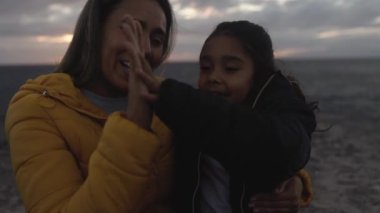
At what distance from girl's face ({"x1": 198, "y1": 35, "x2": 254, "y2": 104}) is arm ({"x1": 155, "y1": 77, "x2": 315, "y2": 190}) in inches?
21.7

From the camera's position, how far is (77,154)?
2652 mm

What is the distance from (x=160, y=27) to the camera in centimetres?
289

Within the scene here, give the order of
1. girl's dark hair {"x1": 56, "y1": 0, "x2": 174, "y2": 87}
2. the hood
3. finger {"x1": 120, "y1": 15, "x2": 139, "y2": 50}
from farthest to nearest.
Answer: girl's dark hair {"x1": 56, "y1": 0, "x2": 174, "y2": 87}
the hood
finger {"x1": 120, "y1": 15, "x2": 139, "y2": 50}

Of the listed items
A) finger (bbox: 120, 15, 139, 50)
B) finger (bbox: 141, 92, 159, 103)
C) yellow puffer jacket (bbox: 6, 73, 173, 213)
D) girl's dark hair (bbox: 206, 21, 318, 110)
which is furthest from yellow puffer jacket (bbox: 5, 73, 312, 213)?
girl's dark hair (bbox: 206, 21, 318, 110)

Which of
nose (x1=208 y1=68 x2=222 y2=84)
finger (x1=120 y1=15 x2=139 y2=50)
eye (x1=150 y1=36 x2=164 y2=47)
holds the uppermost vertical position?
finger (x1=120 y1=15 x2=139 y2=50)

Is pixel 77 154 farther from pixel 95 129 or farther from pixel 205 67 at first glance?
pixel 205 67

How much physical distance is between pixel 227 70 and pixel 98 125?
74cm

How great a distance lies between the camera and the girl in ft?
7.41

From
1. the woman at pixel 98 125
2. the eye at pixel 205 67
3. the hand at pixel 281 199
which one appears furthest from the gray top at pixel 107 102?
the hand at pixel 281 199

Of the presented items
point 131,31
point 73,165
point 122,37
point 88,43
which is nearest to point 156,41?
point 122,37

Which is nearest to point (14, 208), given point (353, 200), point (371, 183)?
point (353, 200)

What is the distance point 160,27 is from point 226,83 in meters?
0.45

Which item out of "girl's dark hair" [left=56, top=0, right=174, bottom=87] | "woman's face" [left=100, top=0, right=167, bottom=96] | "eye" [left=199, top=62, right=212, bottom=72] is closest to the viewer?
"woman's face" [left=100, top=0, right=167, bottom=96]

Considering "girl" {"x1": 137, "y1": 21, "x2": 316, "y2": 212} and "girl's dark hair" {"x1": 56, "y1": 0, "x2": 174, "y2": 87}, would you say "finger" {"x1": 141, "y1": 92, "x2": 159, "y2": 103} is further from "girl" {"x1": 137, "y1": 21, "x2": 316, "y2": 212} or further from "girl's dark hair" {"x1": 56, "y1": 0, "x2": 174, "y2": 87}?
"girl's dark hair" {"x1": 56, "y1": 0, "x2": 174, "y2": 87}
